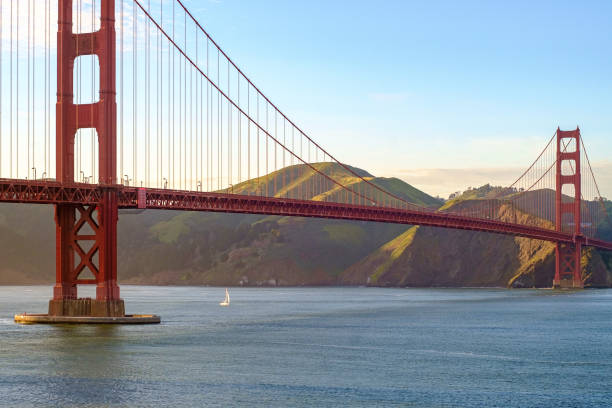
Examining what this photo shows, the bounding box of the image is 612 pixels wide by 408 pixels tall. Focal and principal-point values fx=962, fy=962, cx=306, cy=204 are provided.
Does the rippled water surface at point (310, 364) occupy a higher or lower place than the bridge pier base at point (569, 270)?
lower

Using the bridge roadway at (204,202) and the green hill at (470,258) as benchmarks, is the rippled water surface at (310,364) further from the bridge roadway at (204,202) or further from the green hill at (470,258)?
the green hill at (470,258)

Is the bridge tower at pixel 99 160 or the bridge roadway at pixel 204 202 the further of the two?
the bridge tower at pixel 99 160

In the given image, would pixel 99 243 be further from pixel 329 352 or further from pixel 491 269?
pixel 491 269

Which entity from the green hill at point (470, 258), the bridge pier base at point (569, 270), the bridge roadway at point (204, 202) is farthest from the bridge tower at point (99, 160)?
the green hill at point (470, 258)

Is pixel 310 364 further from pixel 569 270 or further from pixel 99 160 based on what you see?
pixel 569 270

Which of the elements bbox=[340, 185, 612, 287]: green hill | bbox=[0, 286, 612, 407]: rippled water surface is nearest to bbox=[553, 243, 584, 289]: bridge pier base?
bbox=[340, 185, 612, 287]: green hill

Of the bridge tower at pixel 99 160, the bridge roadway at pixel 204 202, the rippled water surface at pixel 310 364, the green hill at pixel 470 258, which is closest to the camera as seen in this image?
the rippled water surface at pixel 310 364
